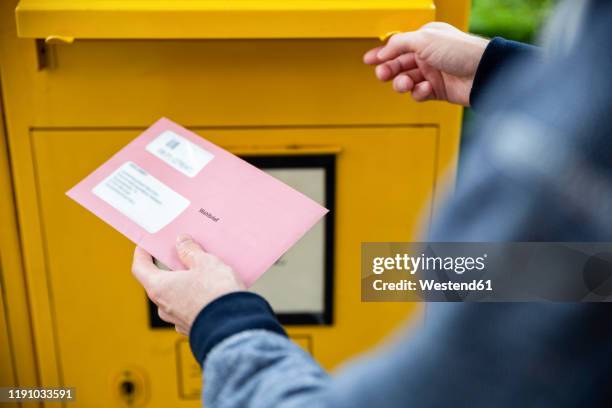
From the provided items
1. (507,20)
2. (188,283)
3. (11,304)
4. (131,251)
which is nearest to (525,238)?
(188,283)

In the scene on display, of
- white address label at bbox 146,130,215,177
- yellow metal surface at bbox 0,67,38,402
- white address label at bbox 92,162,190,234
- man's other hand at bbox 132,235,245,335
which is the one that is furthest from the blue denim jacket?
yellow metal surface at bbox 0,67,38,402

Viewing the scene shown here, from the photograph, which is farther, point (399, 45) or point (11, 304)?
point (11, 304)

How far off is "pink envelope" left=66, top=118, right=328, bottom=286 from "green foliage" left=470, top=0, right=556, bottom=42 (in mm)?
2363

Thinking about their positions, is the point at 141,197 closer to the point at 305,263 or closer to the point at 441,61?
the point at 305,263

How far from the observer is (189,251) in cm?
115

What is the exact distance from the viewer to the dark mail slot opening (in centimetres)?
156

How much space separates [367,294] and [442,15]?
0.64m

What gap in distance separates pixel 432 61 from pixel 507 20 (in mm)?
2137

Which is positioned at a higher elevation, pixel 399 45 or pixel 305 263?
pixel 399 45

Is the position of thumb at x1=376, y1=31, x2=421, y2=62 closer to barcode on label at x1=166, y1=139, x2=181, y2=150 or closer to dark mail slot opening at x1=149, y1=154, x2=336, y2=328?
dark mail slot opening at x1=149, y1=154, x2=336, y2=328

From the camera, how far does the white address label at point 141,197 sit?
1239 mm

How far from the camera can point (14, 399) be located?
1.75m

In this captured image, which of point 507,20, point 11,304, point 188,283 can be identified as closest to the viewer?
point 188,283

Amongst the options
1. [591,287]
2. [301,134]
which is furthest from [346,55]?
[591,287]
